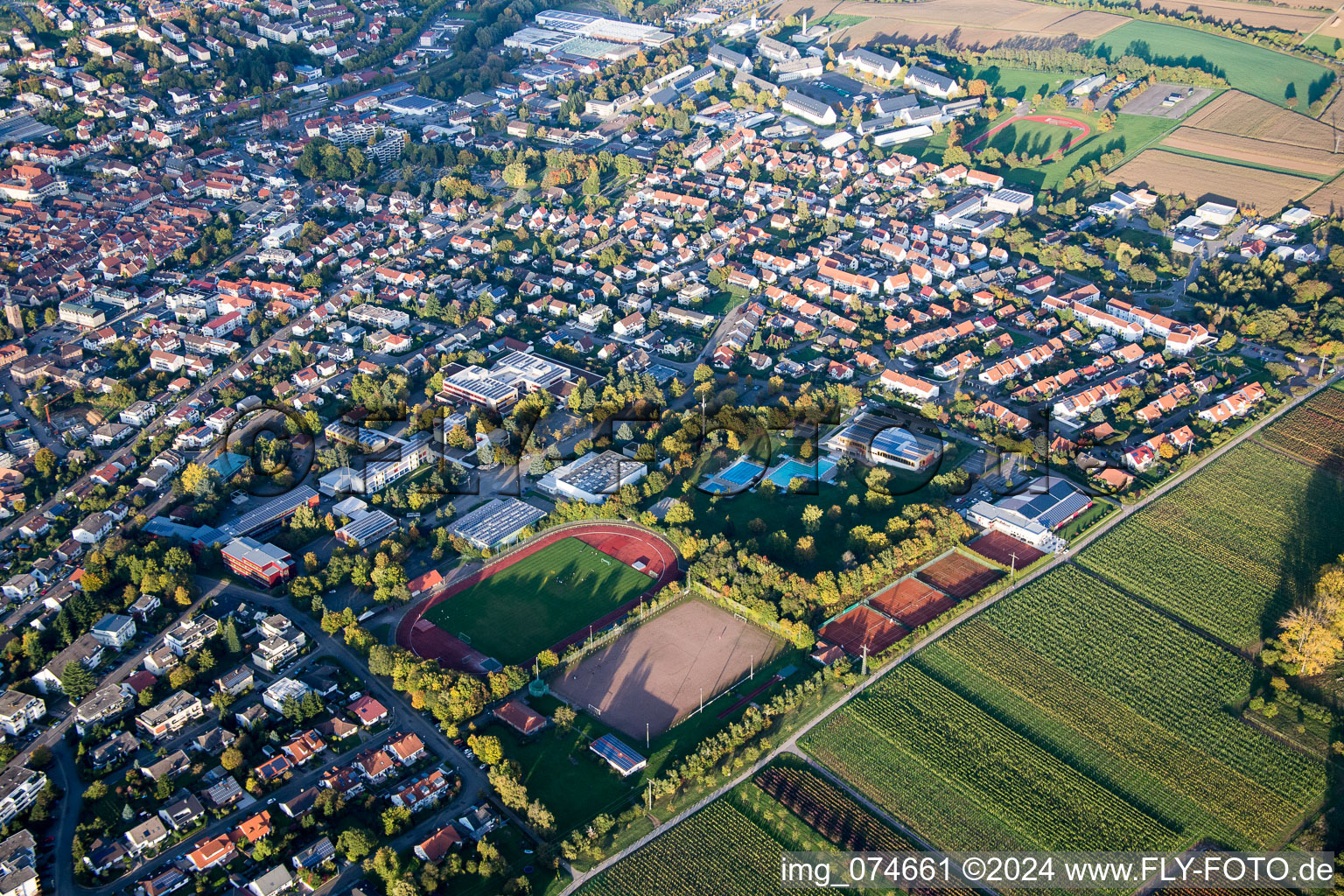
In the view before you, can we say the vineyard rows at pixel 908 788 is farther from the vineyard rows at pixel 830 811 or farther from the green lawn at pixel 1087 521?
the green lawn at pixel 1087 521

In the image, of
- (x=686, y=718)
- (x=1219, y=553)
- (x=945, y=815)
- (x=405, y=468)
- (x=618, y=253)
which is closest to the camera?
(x=945, y=815)

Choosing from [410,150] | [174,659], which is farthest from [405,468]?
[410,150]

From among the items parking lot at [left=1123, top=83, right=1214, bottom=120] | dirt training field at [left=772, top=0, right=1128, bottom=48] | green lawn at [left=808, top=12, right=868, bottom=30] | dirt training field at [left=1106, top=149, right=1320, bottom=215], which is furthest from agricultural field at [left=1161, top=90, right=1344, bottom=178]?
green lawn at [left=808, top=12, right=868, bottom=30]

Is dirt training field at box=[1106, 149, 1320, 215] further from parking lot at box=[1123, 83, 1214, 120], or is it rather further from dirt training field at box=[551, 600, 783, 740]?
dirt training field at box=[551, 600, 783, 740]

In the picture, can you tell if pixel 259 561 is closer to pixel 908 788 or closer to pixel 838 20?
pixel 908 788

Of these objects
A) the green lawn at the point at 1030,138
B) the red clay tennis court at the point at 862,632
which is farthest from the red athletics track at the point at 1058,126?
the red clay tennis court at the point at 862,632

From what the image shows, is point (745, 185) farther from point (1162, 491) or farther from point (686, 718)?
point (686, 718)
